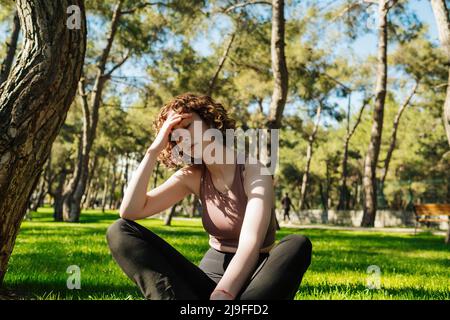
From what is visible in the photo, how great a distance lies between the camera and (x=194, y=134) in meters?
2.88

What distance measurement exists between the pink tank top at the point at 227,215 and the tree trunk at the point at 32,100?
1.31 meters

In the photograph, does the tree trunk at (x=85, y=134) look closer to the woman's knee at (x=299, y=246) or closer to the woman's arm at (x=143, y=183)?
the woman's arm at (x=143, y=183)

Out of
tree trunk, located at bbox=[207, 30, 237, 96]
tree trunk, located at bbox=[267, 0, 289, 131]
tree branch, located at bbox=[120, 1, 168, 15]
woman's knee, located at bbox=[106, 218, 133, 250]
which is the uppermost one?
tree branch, located at bbox=[120, 1, 168, 15]

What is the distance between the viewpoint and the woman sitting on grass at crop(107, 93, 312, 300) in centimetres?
246

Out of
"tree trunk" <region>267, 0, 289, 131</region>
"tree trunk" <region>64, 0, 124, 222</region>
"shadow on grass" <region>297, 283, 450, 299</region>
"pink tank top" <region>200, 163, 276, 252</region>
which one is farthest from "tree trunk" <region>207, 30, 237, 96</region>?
"pink tank top" <region>200, 163, 276, 252</region>

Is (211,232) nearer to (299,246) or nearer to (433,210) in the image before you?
(299,246)

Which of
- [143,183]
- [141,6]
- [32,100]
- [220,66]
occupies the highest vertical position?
[141,6]

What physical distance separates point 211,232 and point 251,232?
462 millimetres

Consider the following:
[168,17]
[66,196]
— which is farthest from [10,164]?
[66,196]

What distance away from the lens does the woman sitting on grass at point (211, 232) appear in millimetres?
2461

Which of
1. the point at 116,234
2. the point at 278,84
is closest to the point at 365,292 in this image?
the point at 116,234

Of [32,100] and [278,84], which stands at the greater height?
[278,84]

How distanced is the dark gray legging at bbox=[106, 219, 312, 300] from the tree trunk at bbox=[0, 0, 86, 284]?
1.11 m

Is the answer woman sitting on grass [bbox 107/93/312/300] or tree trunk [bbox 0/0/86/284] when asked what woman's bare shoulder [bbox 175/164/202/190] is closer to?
woman sitting on grass [bbox 107/93/312/300]
